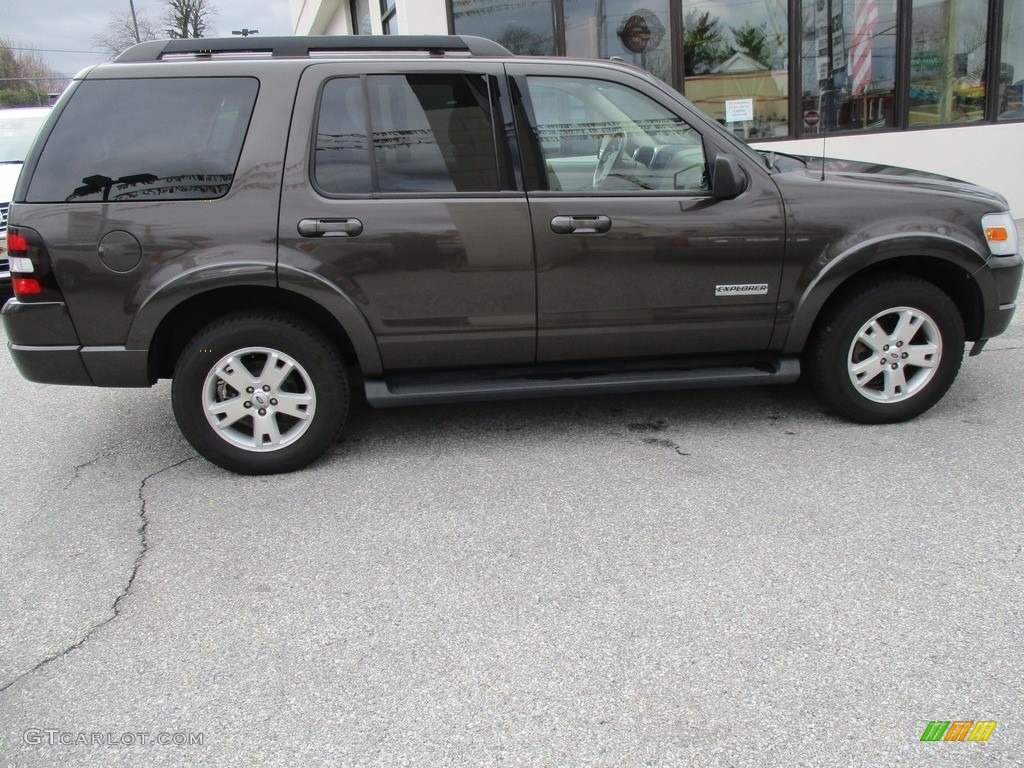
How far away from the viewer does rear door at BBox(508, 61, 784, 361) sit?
393cm

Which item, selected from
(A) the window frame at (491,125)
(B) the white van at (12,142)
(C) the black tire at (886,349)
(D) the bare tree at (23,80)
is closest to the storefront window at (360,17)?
(B) the white van at (12,142)

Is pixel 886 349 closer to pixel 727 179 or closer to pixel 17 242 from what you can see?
pixel 727 179

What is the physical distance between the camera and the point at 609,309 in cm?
403

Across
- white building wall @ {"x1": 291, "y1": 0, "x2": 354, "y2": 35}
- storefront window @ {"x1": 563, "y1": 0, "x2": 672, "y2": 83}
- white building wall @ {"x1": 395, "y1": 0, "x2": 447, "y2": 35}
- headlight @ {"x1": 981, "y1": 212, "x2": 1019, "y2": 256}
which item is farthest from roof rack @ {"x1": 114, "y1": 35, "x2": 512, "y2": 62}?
white building wall @ {"x1": 291, "y1": 0, "x2": 354, "y2": 35}

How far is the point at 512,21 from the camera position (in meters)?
10.1

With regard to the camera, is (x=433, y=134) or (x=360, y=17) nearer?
(x=433, y=134)

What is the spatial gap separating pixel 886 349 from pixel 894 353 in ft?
0.15

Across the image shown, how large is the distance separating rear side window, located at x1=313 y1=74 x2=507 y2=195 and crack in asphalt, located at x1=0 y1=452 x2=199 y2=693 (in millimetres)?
1648

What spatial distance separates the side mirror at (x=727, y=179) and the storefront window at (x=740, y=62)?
6.87 metres

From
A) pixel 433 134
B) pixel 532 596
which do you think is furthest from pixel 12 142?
pixel 532 596

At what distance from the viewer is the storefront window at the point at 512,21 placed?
10047 millimetres

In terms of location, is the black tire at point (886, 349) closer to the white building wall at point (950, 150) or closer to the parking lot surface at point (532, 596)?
the parking lot surface at point (532, 596)

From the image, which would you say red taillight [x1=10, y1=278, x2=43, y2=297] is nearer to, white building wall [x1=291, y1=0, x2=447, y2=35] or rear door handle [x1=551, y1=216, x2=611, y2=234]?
rear door handle [x1=551, y1=216, x2=611, y2=234]

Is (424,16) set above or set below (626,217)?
above
